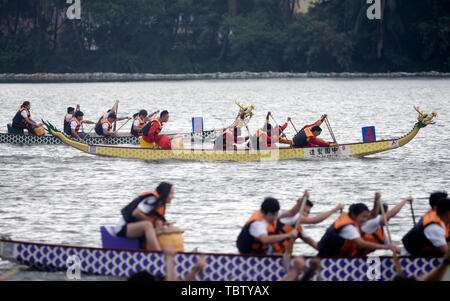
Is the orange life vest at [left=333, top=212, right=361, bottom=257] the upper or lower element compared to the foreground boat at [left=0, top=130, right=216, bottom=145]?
lower

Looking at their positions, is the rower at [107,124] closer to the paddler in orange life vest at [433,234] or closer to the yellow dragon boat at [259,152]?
the yellow dragon boat at [259,152]

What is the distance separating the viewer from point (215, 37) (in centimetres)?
10338

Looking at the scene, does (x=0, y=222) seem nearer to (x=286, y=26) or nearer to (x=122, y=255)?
(x=122, y=255)

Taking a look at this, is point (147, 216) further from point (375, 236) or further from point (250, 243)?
point (375, 236)

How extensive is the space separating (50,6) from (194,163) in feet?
246

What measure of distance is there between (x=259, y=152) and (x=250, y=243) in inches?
535

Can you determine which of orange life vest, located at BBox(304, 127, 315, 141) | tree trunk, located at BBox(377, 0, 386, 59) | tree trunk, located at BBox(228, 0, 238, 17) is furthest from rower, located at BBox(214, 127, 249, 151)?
tree trunk, located at BBox(228, 0, 238, 17)

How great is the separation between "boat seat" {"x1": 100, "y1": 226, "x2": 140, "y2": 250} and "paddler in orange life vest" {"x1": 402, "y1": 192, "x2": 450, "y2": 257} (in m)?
3.95

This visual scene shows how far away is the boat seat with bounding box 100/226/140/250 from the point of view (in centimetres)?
1169

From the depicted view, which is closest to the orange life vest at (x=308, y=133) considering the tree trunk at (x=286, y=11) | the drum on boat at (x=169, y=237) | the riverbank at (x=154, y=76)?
the drum on boat at (x=169, y=237)

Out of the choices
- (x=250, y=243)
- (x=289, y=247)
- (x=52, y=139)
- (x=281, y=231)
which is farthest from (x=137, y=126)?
(x=289, y=247)

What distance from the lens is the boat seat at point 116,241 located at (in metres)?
11.7

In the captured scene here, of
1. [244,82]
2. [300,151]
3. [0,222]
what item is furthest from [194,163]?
[244,82]

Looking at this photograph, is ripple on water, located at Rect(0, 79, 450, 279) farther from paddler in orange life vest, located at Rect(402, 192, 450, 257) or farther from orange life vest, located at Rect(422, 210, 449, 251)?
orange life vest, located at Rect(422, 210, 449, 251)
